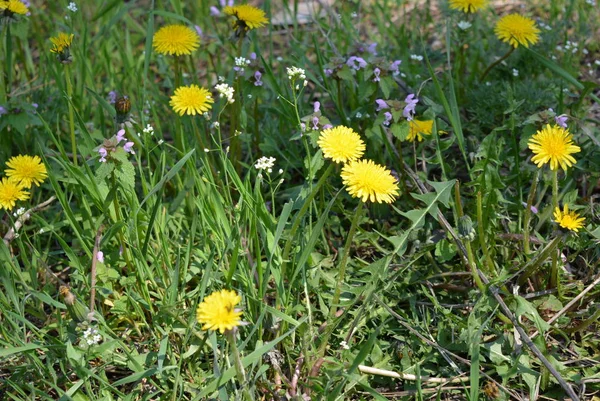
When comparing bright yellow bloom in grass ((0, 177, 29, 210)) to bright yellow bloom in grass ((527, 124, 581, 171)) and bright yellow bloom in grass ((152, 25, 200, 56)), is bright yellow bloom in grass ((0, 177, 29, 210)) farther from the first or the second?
bright yellow bloom in grass ((527, 124, 581, 171))

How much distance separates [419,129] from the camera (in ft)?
7.37

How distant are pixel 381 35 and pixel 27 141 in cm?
165

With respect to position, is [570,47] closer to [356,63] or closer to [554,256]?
[356,63]

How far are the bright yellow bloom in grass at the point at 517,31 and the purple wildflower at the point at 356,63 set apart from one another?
1.90 feet

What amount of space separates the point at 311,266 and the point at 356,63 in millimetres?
764

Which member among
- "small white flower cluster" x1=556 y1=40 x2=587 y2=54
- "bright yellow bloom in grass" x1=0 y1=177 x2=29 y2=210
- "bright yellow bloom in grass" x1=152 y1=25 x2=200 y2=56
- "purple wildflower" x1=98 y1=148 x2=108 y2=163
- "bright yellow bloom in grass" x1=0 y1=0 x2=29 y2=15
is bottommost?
"bright yellow bloom in grass" x1=0 y1=177 x2=29 y2=210

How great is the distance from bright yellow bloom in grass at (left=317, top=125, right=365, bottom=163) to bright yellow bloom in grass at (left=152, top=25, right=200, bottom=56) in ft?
2.65

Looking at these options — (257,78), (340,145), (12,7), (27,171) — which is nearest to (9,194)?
(27,171)

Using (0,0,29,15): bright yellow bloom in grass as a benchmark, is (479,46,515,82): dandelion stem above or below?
below

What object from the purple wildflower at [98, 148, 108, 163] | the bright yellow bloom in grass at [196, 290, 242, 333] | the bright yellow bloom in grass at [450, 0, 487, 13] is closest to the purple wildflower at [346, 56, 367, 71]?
the bright yellow bloom in grass at [450, 0, 487, 13]

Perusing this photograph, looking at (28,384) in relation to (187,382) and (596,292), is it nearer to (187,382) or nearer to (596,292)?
(187,382)

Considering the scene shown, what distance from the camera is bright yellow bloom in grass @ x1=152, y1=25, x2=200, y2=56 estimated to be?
7.81 ft

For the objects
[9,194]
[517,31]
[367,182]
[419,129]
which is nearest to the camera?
[367,182]

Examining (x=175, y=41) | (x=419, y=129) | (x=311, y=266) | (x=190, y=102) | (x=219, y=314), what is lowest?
(x=311, y=266)
